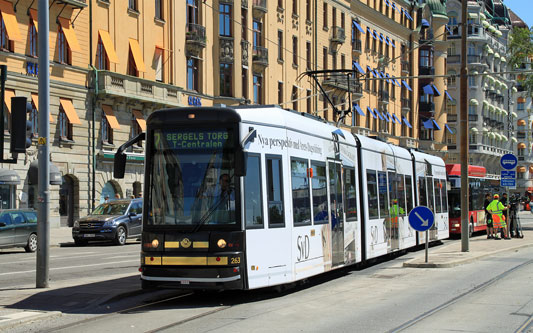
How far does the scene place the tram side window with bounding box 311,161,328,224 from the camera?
50.3 ft

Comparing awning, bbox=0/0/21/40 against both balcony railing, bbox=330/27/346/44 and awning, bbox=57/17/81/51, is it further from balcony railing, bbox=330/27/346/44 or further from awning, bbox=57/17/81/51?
balcony railing, bbox=330/27/346/44

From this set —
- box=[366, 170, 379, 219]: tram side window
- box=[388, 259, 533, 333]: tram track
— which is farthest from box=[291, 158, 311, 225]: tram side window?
box=[366, 170, 379, 219]: tram side window

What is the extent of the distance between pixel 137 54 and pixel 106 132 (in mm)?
4269

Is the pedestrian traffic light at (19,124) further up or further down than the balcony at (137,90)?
further down

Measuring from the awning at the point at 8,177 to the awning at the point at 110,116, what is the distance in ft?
21.9

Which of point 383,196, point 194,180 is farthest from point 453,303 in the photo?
point 383,196

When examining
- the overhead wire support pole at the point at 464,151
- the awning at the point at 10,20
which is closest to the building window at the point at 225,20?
the awning at the point at 10,20

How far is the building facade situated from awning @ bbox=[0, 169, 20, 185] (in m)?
0.05

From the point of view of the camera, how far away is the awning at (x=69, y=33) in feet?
126

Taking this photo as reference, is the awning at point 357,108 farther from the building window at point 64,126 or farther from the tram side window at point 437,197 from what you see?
the tram side window at point 437,197

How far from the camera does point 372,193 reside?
19.8m

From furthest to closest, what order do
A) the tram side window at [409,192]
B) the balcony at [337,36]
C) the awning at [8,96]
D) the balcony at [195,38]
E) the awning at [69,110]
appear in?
the balcony at [337,36]
the balcony at [195,38]
the awning at [69,110]
the awning at [8,96]
the tram side window at [409,192]

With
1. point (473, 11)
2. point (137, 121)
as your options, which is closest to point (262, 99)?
point (137, 121)

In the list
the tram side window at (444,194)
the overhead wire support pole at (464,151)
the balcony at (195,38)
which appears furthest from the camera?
the balcony at (195,38)
